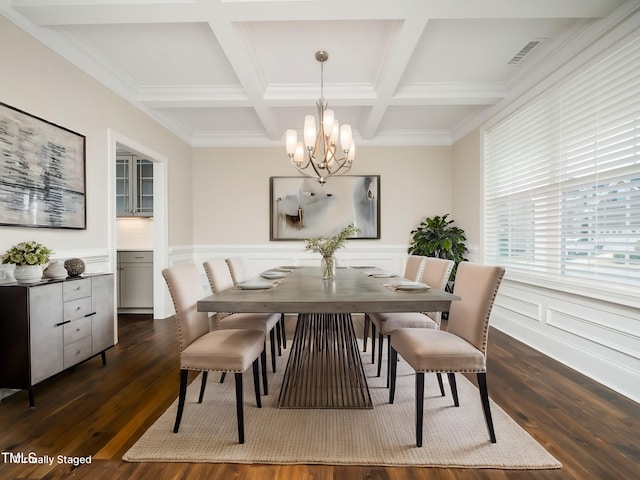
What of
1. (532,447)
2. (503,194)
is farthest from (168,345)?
(503,194)

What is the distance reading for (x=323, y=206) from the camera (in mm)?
5406

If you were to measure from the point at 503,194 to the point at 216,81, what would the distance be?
3.55 metres

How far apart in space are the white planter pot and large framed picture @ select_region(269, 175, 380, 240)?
11.1 ft

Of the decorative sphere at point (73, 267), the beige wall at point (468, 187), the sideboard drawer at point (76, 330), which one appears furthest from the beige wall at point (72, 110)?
the beige wall at point (468, 187)

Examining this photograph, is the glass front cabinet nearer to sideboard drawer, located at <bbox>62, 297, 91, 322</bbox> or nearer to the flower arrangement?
sideboard drawer, located at <bbox>62, 297, 91, 322</bbox>

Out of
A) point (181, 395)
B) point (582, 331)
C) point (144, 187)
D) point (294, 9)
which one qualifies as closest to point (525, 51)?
point (294, 9)

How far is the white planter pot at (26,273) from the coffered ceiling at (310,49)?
5.82 feet

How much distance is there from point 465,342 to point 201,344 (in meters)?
1.48

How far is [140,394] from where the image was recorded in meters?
2.34

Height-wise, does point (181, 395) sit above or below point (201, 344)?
below

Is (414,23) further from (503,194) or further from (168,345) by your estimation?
(168,345)

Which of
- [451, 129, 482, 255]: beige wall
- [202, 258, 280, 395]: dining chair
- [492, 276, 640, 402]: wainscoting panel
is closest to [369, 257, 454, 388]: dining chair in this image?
[202, 258, 280, 395]: dining chair

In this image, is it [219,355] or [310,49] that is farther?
[310,49]

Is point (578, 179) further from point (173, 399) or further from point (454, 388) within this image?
point (173, 399)
